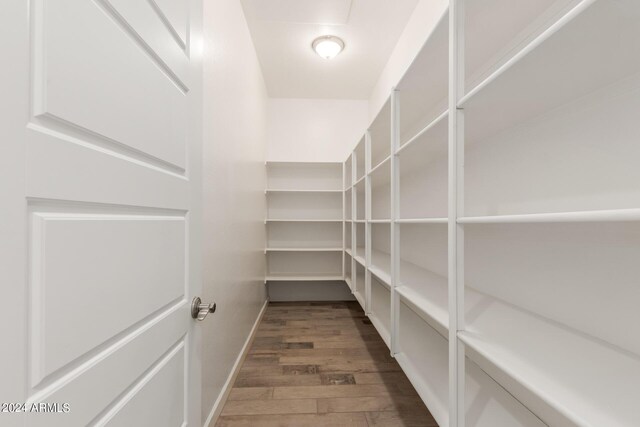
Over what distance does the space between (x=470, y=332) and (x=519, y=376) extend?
275 mm

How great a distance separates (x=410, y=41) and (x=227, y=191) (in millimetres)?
1817

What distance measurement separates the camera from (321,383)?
6.12ft

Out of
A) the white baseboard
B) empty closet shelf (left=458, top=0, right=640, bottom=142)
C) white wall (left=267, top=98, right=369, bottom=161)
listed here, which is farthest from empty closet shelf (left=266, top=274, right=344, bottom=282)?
empty closet shelf (left=458, top=0, right=640, bottom=142)

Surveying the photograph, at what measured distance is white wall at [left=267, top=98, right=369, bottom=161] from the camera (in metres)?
3.73

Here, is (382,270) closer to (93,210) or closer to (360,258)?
(360,258)

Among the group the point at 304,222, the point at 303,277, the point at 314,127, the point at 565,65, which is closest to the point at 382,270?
the point at 565,65

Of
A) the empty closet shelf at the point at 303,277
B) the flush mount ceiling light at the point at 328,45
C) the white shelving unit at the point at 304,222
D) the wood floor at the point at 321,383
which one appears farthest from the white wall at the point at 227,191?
the white shelving unit at the point at 304,222

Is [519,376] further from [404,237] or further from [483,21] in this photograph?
[404,237]

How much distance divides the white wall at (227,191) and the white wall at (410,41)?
1078 mm

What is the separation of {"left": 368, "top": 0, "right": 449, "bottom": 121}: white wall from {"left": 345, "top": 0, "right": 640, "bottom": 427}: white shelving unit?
57 cm

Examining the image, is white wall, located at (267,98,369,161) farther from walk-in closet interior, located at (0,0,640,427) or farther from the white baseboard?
the white baseboard

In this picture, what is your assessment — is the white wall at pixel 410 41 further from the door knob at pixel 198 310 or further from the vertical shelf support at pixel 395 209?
the door knob at pixel 198 310

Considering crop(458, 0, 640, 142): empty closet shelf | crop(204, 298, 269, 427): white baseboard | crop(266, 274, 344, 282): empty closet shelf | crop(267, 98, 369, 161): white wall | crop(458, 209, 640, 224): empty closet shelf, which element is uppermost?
crop(267, 98, 369, 161): white wall

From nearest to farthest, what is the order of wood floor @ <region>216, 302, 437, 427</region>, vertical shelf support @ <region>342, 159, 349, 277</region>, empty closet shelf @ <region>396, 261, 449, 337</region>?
empty closet shelf @ <region>396, 261, 449, 337</region>, wood floor @ <region>216, 302, 437, 427</region>, vertical shelf support @ <region>342, 159, 349, 277</region>
